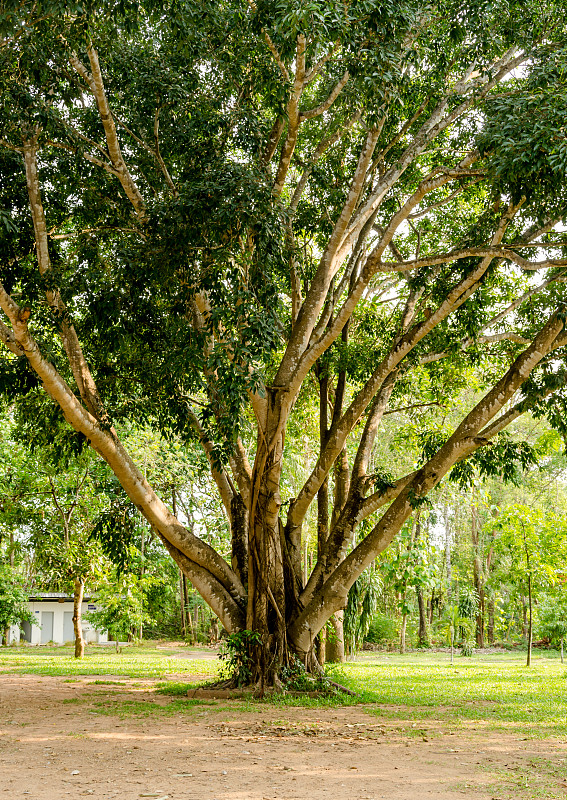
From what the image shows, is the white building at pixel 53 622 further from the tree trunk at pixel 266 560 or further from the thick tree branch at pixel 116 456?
the tree trunk at pixel 266 560

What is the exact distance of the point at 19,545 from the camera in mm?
23391

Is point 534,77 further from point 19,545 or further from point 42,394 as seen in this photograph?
point 19,545

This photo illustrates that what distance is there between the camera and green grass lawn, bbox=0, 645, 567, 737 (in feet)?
30.1

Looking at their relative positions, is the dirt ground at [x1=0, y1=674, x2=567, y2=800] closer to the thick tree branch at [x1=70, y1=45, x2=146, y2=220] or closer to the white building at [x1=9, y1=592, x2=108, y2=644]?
the thick tree branch at [x1=70, y1=45, x2=146, y2=220]

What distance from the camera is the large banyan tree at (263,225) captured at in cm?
801

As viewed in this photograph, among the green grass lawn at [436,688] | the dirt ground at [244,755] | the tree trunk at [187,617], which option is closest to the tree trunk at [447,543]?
the tree trunk at [187,617]

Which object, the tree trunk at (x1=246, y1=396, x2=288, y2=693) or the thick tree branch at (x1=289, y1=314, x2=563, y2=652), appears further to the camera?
the tree trunk at (x1=246, y1=396, x2=288, y2=693)

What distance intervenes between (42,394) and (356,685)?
24.5 ft

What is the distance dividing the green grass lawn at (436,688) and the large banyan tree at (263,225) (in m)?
1.89

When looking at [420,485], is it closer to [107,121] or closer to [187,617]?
[107,121]

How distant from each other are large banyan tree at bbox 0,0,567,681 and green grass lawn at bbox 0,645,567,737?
1.89 metres

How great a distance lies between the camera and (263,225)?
798 cm

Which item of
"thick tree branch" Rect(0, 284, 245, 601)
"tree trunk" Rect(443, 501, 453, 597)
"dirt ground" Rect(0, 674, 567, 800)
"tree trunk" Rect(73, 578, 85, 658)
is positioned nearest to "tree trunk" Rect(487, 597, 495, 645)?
"tree trunk" Rect(443, 501, 453, 597)

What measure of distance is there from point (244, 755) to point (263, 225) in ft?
18.0
